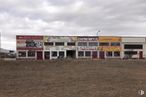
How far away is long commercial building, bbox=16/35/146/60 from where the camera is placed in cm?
10475

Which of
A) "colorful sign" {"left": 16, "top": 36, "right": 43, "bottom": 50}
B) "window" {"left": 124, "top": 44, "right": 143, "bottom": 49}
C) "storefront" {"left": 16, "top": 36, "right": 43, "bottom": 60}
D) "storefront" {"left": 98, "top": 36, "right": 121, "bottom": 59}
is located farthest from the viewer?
"window" {"left": 124, "top": 44, "right": 143, "bottom": 49}

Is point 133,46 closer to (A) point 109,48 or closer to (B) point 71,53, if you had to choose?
(A) point 109,48

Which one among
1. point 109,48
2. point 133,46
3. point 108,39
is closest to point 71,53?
point 109,48

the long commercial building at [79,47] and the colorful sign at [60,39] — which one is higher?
the colorful sign at [60,39]

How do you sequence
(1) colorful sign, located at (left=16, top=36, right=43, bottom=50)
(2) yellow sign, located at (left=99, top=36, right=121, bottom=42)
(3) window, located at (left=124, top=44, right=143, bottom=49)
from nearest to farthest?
(1) colorful sign, located at (left=16, top=36, right=43, bottom=50)
(2) yellow sign, located at (left=99, top=36, right=121, bottom=42)
(3) window, located at (left=124, top=44, right=143, bottom=49)

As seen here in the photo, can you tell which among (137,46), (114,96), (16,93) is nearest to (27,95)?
(16,93)

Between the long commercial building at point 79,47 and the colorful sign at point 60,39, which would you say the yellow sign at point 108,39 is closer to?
the long commercial building at point 79,47

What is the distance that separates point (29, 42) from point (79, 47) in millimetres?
14880

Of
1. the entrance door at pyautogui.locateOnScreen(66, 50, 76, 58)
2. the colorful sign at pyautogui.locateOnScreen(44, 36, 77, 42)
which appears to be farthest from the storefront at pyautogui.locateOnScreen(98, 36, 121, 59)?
the colorful sign at pyautogui.locateOnScreen(44, 36, 77, 42)

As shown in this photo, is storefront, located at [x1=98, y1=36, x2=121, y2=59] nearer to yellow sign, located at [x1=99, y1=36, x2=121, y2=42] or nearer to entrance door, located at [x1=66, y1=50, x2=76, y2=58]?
yellow sign, located at [x1=99, y1=36, x2=121, y2=42]

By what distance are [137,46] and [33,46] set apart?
3170 cm

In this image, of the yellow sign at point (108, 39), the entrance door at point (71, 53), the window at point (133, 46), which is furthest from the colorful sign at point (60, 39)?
the window at point (133, 46)

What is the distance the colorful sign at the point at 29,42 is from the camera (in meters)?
104

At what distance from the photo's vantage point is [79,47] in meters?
108
